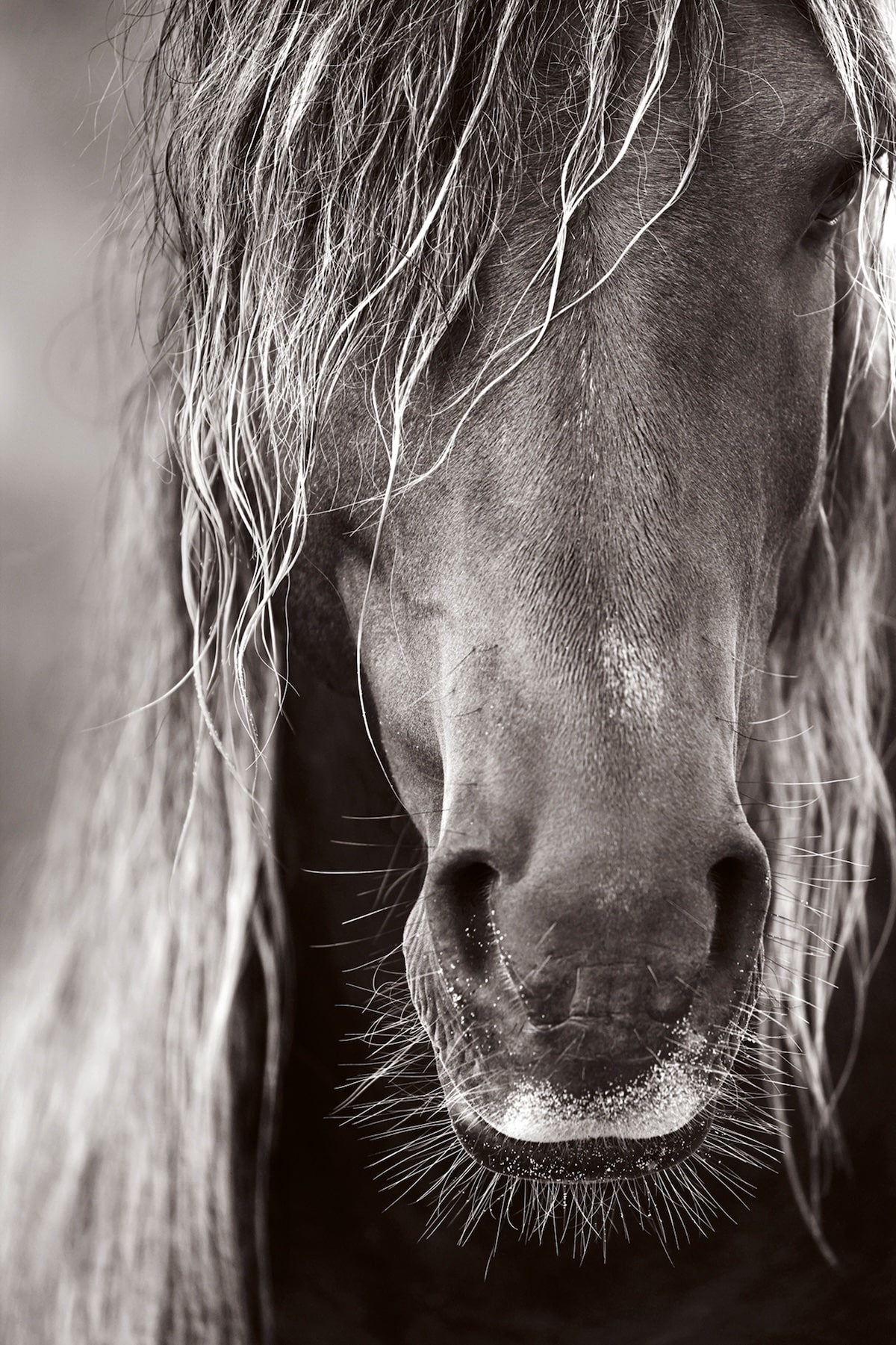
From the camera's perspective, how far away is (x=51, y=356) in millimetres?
1064

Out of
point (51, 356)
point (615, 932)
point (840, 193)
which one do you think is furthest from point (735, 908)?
point (51, 356)

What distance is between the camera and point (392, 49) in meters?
0.59

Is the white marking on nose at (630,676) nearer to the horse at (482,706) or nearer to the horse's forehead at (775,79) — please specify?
the horse at (482,706)

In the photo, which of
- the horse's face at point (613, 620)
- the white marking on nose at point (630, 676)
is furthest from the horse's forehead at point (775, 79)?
the white marking on nose at point (630, 676)

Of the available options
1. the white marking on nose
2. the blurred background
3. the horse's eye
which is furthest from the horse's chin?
the blurred background

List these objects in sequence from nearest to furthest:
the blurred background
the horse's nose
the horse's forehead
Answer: the horse's nose → the horse's forehead → the blurred background

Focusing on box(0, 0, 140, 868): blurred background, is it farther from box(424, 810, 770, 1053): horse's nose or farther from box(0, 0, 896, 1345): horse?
box(424, 810, 770, 1053): horse's nose

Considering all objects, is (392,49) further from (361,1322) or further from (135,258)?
(361,1322)

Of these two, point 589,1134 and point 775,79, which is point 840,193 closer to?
point 775,79

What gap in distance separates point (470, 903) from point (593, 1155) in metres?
0.12

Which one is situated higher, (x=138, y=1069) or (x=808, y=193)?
(x=808, y=193)

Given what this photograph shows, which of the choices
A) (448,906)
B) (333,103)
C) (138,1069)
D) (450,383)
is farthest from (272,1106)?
(333,103)

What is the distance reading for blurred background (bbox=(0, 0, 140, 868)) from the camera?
2.87 ft

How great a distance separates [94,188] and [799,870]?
0.75 m
